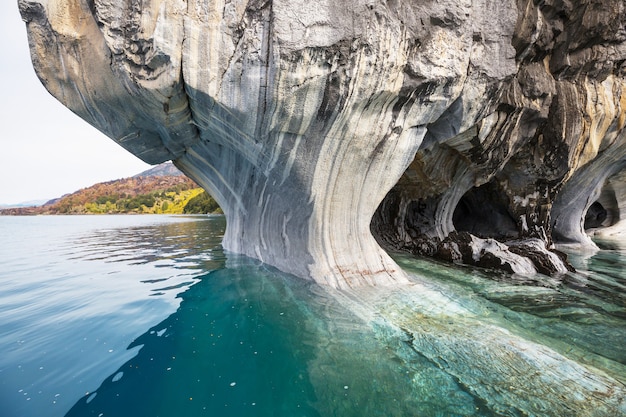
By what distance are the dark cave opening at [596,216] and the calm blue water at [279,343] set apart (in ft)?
59.2

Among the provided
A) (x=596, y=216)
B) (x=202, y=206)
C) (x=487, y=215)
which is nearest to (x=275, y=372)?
(x=487, y=215)

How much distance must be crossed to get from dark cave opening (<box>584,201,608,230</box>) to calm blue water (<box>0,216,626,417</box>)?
59.2 feet

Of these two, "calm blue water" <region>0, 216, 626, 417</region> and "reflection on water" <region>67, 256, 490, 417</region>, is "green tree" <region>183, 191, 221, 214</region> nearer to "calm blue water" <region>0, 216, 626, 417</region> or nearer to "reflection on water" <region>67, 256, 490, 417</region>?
"calm blue water" <region>0, 216, 626, 417</region>

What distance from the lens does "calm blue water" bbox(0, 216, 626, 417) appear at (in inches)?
107

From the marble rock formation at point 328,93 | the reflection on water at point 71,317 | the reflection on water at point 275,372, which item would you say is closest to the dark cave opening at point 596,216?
the marble rock formation at point 328,93

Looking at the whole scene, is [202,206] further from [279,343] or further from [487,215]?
[279,343]

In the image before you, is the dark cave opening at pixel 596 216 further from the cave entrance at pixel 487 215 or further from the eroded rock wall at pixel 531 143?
the cave entrance at pixel 487 215

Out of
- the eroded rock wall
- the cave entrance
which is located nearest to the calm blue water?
the eroded rock wall

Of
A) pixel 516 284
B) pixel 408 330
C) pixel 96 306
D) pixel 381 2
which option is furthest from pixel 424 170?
pixel 96 306

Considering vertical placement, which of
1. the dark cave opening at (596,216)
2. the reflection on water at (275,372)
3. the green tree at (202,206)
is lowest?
the reflection on water at (275,372)

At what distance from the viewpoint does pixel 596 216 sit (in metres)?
21.4

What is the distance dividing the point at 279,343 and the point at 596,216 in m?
26.4

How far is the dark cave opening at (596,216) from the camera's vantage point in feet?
67.7

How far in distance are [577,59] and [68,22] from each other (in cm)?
1246
